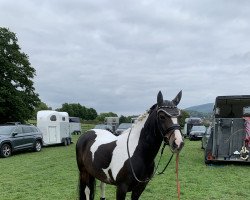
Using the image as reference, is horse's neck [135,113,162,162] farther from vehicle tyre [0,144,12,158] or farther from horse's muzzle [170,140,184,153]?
vehicle tyre [0,144,12,158]

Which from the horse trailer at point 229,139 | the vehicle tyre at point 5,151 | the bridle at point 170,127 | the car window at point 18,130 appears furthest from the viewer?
the car window at point 18,130

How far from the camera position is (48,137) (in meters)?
26.1

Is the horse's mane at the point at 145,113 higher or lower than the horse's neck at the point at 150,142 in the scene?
higher

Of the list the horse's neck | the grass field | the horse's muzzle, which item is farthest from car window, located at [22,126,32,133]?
the horse's muzzle

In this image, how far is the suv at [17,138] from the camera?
62.0 feet

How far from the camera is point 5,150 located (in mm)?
18812

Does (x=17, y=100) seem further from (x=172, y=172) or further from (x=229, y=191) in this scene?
(x=229, y=191)

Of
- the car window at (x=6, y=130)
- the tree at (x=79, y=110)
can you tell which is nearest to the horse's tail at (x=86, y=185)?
the car window at (x=6, y=130)

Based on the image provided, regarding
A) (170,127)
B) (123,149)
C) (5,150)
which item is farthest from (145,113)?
(5,150)

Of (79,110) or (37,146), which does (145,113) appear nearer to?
→ (37,146)

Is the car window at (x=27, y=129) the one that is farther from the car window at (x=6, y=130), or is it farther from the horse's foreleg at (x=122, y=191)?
the horse's foreleg at (x=122, y=191)

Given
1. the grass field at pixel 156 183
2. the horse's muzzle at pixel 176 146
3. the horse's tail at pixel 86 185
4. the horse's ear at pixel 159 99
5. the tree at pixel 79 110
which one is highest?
the tree at pixel 79 110

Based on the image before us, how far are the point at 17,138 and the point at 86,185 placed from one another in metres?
14.4

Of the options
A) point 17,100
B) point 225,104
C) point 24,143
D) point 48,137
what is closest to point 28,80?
point 17,100
